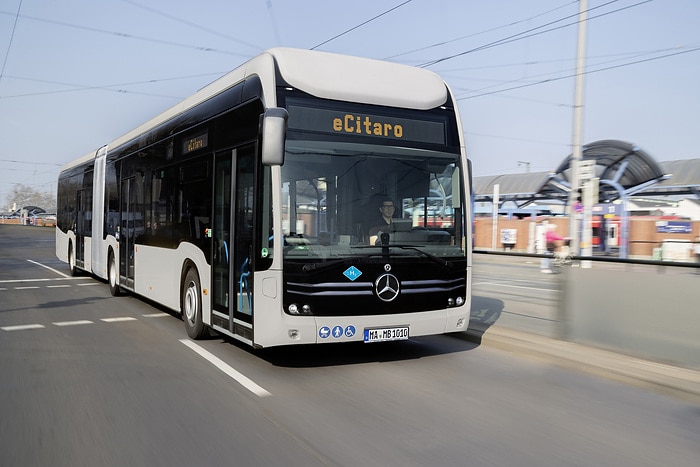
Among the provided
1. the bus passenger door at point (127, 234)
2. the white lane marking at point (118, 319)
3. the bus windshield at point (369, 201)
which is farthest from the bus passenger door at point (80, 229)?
the bus windshield at point (369, 201)

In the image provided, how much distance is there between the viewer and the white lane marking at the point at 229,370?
20.6ft

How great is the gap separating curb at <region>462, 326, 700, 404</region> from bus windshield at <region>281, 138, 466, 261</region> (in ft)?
5.83

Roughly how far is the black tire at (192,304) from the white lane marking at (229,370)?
0.59 feet

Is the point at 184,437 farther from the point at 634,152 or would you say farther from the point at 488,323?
the point at 634,152

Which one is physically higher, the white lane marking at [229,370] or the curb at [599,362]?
the curb at [599,362]

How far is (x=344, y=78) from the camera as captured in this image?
7.20 m

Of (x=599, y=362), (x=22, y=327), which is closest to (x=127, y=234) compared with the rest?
(x=22, y=327)

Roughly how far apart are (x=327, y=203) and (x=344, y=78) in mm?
1494

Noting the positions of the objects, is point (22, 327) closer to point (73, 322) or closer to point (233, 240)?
point (73, 322)

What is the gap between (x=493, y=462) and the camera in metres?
4.42

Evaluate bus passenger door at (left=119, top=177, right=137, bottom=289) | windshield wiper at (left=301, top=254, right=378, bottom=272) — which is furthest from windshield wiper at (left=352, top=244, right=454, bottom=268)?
bus passenger door at (left=119, top=177, right=137, bottom=289)

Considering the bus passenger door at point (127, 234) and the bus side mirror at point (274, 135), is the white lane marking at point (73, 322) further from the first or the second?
the bus side mirror at point (274, 135)

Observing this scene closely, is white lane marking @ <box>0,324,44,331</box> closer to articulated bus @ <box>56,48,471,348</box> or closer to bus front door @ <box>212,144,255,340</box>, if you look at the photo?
articulated bus @ <box>56,48,471,348</box>

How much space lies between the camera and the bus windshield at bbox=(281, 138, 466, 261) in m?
6.61
